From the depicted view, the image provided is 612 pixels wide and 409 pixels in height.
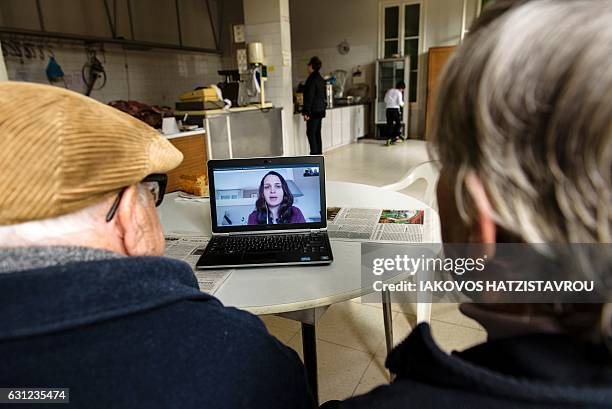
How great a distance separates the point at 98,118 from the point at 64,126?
49 mm

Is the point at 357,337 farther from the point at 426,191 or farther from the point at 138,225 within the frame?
the point at 138,225

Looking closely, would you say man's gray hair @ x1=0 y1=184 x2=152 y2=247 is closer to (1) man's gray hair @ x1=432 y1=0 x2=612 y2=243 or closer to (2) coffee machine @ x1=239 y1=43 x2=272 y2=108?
(1) man's gray hair @ x1=432 y1=0 x2=612 y2=243

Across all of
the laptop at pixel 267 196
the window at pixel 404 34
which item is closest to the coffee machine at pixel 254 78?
the laptop at pixel 267 196

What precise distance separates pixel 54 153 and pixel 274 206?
3.15 feet

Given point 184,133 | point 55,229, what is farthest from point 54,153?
point 184,133

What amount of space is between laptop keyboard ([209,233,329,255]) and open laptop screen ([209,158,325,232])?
2.4 inches

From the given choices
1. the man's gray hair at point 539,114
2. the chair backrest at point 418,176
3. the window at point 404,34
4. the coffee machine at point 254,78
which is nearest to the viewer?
the man's gray hair at point 539,114

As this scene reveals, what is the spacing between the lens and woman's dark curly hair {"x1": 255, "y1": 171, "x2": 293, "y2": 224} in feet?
4.64

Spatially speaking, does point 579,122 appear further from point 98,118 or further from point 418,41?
point 418,41

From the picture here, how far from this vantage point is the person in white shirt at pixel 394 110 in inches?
336

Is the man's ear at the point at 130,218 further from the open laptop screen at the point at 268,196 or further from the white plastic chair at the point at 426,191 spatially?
the white plastic chair at the point at 426,191

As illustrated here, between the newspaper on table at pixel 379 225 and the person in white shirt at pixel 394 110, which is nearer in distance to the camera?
the newspaper on table at pixel 379 225

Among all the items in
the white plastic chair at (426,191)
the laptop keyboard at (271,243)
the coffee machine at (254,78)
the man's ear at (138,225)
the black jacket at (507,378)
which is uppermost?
the coffee machine at (254,78)

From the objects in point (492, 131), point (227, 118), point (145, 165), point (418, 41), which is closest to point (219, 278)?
point (145, 165)
